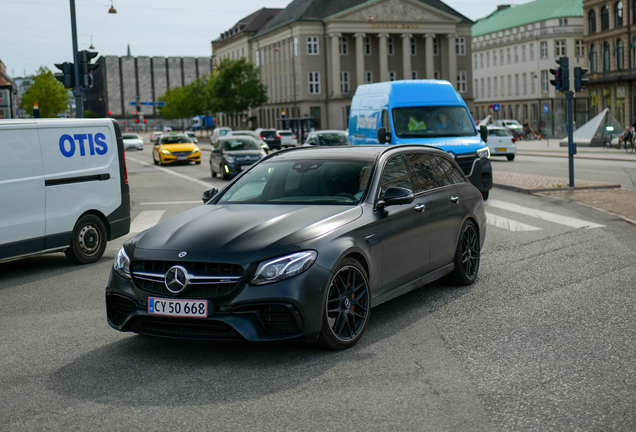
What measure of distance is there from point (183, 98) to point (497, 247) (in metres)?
113

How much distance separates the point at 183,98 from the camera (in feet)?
395

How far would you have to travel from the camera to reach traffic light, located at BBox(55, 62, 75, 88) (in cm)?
1975

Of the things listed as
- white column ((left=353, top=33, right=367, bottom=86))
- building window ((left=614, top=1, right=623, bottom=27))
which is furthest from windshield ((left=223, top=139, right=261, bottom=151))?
white column ((left=353, top=33, right=367, bottom=86))

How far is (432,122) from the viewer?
733 inches

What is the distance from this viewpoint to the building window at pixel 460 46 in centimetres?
10406

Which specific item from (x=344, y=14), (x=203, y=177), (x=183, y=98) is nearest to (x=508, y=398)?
(x=203, y=177)

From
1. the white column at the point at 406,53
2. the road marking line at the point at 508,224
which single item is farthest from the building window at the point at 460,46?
the road marking line at the point at 508,224

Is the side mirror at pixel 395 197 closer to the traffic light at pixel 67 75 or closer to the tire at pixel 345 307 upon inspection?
the tire at pixel 345 307

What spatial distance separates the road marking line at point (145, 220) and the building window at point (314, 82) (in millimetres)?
80529

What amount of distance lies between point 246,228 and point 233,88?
9349cm

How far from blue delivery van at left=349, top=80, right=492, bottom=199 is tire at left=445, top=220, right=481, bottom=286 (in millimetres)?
9120

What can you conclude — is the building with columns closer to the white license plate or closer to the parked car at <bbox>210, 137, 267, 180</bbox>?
the parked car at <bbox>210, 137, 267, 180</bbox>

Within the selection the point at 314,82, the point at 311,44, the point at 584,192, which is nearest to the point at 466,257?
the point at 584,192

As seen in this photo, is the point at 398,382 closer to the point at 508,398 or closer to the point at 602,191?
the point at 508,398
